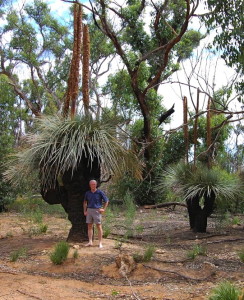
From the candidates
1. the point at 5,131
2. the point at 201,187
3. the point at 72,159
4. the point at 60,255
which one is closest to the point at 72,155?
the point at 72,159

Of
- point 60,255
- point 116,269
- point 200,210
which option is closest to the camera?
point 116,269

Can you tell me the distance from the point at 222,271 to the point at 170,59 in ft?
47.9

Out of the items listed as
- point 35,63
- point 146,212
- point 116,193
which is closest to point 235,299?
point 146,212

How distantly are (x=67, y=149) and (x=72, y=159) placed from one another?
0.70 feet

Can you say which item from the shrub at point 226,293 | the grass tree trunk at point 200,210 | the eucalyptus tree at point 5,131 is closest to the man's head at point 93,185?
the grass tree trunk at point 200,210

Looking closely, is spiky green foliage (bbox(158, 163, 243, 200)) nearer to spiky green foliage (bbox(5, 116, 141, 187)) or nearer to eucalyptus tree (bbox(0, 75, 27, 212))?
spiky green foliage (bbox(5, 116, 141, 187))

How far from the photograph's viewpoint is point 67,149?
28.6 ft

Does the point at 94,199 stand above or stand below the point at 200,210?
above

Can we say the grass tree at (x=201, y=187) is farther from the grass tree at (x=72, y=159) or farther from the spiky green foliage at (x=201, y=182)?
the grass tree at (x=72, y=159)

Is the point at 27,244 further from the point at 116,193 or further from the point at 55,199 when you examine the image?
the point at 116,193

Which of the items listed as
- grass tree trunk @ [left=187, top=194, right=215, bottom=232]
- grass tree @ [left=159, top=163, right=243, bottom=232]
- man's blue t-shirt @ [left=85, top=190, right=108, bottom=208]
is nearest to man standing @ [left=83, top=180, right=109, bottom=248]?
man's blue t-shirt @ [left=85, top=190, right=108, bottom=208]

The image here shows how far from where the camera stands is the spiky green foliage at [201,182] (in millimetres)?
10938

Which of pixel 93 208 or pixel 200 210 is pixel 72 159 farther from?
pixel 200 210

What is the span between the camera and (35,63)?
2509 cm
